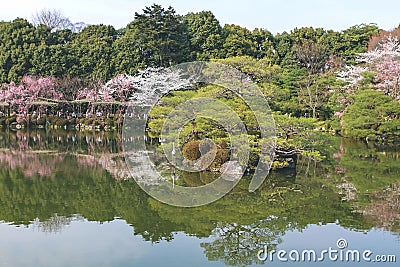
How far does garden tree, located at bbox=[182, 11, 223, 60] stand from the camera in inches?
956

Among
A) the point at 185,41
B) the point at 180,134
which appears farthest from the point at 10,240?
the point at 185,41

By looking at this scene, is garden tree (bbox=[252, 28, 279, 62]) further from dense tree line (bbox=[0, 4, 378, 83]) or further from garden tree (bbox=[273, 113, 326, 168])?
garden tree (bbox=[273, 113, 326, 168])

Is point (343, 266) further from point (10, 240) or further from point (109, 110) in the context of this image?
point (109, 110)

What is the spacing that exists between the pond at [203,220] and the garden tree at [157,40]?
534 inches

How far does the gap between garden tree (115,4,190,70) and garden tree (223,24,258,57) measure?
7.89 feet

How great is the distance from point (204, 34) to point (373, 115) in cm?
1192

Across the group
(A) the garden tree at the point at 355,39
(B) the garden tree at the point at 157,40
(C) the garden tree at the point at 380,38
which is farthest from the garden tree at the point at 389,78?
(B) the garden tree at the point at 157,40

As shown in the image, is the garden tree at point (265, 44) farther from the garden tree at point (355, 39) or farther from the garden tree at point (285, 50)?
the garden tree at point (355, 39)

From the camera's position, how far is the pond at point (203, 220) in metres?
5.64

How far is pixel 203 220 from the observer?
7.05m

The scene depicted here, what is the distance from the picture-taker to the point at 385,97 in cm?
1600

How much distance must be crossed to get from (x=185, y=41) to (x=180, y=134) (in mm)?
14362

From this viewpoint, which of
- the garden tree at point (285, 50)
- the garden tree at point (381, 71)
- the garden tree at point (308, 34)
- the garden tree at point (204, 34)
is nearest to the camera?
the garden tree at point (381, 71)

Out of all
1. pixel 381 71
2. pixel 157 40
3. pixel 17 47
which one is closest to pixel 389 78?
pixel 381 71
